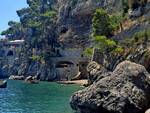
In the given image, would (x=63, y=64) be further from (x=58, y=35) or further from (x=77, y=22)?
(x=77, y=22)

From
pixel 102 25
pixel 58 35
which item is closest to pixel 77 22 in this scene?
pixel 58 35

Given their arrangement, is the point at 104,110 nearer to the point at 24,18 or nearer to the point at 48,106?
the point at 48,106

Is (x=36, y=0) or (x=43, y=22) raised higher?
(x=36, y=0)

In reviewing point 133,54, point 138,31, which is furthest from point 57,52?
point 133,54

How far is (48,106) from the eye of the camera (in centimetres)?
6106

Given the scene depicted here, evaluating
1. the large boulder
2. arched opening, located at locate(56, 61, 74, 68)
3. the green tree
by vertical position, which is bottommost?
arched opening, located at locate(56, 61, 74, 68)

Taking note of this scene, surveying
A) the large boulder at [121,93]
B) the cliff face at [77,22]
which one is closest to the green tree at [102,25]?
the cliff face at [77,22]

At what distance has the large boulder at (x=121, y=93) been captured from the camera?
43.9m

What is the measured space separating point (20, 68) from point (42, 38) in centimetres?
1747

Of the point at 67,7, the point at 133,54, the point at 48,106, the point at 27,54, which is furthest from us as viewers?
the point at 27,54

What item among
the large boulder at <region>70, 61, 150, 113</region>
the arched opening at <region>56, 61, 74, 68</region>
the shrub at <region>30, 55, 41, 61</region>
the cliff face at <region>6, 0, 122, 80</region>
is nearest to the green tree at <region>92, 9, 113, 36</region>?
the cliff face at <region>6, 0, 122, 80</region>

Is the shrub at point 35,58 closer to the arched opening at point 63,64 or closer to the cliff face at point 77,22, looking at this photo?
the arched opening at point 63,64

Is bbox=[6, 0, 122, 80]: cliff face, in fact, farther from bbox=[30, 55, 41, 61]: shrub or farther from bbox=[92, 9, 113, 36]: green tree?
bbox=[92, 9, 113, 36]: green tree

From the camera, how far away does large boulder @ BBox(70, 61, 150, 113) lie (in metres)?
43.9
